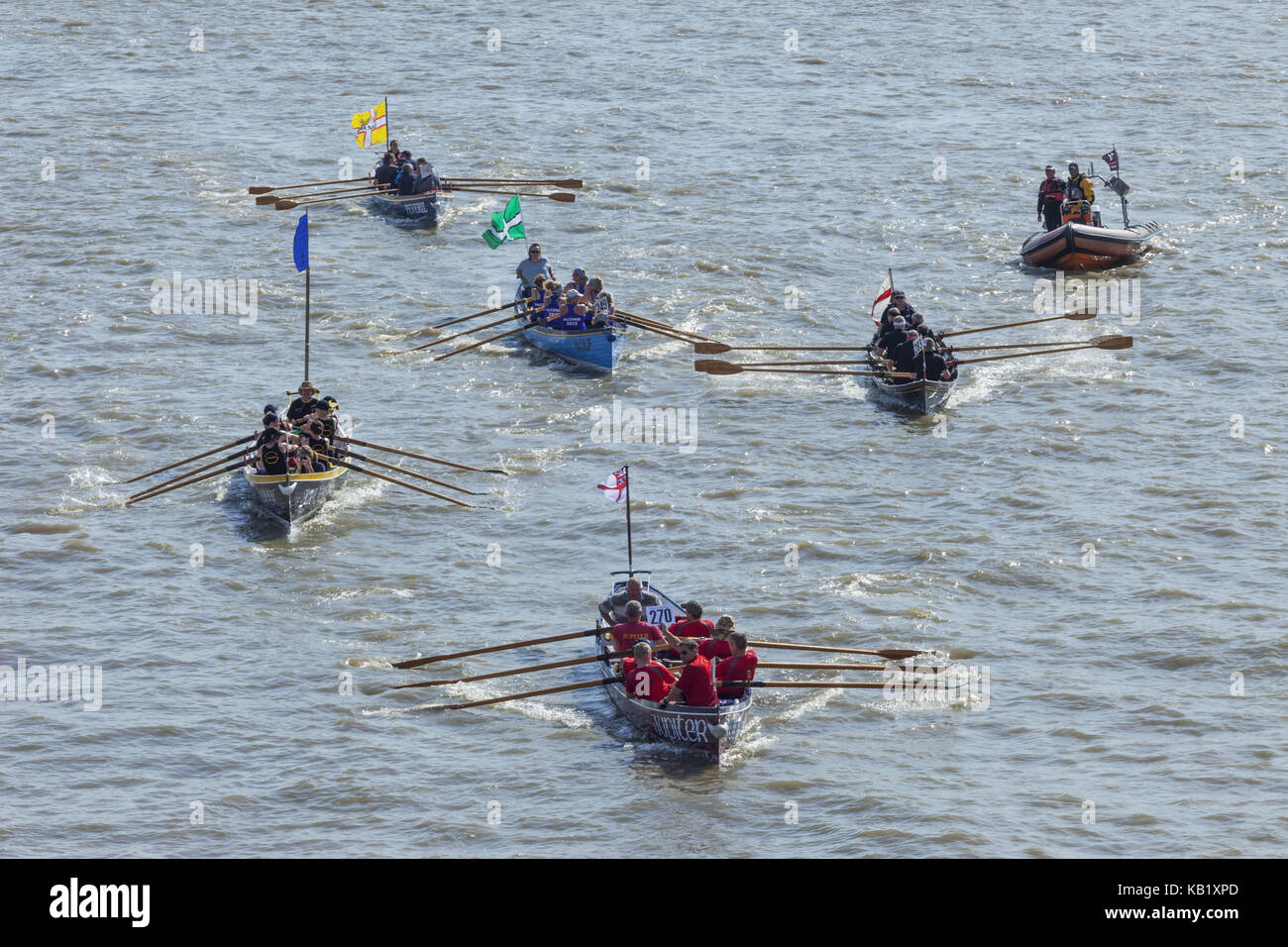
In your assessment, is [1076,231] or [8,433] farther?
[1076,231]

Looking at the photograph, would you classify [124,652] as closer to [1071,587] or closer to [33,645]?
[33,645]

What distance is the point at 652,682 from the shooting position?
23422 millimetres

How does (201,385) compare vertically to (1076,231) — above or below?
below

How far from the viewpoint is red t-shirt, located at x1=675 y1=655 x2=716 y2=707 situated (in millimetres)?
22781

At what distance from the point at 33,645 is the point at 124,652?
1.50 meters

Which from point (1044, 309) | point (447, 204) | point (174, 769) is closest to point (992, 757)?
point (174, 769)

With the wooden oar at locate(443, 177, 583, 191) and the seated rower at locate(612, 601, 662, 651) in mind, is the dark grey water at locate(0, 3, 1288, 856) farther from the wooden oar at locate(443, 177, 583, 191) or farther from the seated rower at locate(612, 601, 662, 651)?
the seated rower at locate(612, 601, 662, 651)

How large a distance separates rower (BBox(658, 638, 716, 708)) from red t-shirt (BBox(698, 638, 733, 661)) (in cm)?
63

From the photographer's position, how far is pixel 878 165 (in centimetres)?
5428

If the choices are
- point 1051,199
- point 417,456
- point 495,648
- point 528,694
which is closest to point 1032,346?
point 1051,199

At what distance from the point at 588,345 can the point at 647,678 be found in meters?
16.1

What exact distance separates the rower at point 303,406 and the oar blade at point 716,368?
8.08m

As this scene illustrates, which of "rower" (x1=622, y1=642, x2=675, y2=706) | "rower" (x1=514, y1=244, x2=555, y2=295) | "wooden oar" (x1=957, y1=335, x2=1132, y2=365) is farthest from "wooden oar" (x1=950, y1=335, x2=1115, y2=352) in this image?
"rower" (x1=622, y1=642, x2=675, y2=706)

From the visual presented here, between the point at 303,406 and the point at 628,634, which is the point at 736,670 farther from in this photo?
the point at 303,406
